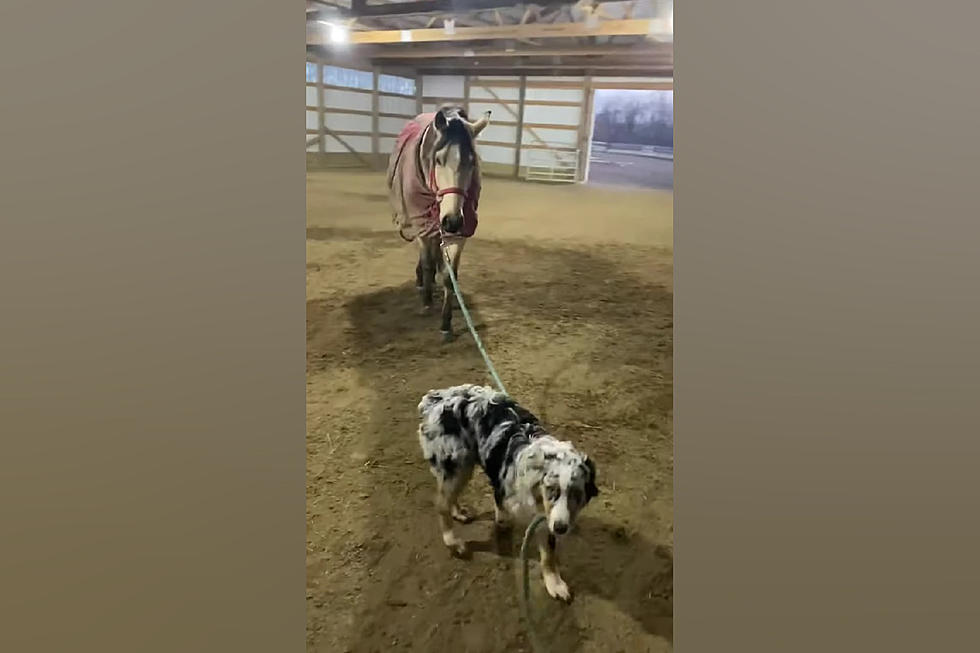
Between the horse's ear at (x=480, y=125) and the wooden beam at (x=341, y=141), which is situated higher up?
the horse's ear at (x=480, y=125)

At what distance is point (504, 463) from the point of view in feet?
3.57

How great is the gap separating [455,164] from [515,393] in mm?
379

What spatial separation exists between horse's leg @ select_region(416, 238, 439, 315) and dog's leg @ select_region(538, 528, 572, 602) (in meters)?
0.40

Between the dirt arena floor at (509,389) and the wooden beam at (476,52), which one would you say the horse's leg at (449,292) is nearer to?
the dirt arena floor at (509,389)

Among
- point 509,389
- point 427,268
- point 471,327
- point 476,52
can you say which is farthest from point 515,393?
point 476,52

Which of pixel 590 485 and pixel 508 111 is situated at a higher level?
pixel 508 111

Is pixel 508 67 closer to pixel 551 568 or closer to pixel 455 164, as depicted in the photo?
pixel 455 164

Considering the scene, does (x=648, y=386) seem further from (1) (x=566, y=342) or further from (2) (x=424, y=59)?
(2) (x=424, y=59)

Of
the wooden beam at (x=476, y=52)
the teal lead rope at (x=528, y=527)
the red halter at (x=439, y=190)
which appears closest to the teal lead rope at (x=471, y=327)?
the teal lead rope at (x=528, y=527)

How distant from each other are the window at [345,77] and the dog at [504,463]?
49cm

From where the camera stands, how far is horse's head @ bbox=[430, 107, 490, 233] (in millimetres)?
1118

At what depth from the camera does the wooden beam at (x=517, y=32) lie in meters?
1.09
